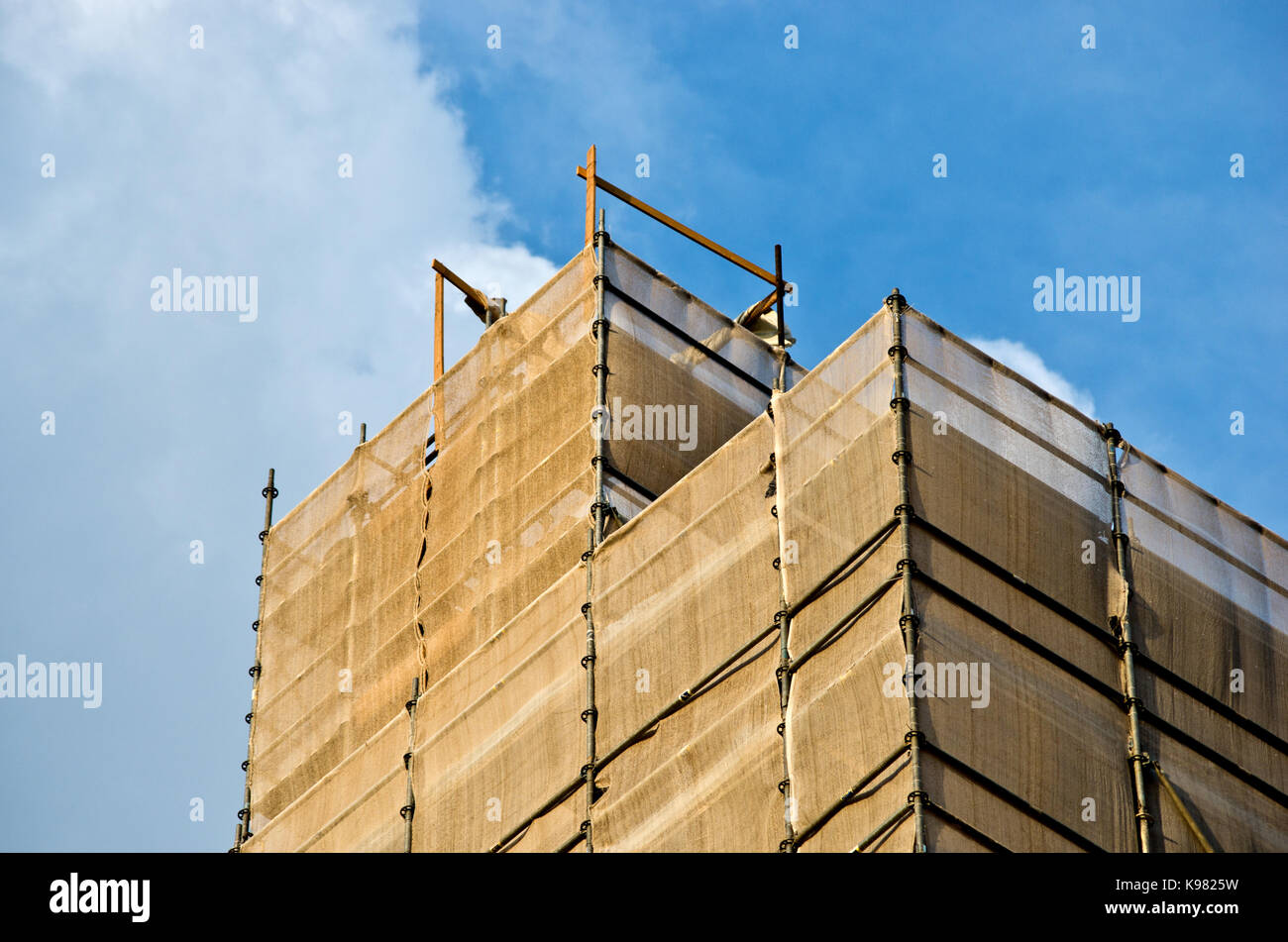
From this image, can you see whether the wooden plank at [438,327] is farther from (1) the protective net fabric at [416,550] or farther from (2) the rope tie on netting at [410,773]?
(2) the rope tie on netting at [410,773]

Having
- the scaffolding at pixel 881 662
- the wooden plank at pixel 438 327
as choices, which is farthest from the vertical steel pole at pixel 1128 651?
the wooden plank at pixel 438 327

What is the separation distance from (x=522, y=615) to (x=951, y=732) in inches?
292

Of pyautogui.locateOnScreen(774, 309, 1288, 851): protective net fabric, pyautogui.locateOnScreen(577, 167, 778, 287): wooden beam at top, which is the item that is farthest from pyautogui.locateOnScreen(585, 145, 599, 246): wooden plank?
pyautogui.locateOnScreen(774, 309, 1288, 851): protective net fabric

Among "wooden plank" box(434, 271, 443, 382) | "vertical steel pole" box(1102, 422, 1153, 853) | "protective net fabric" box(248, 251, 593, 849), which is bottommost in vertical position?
"vertical steel pole" box(1102, 422, 1153, 853)

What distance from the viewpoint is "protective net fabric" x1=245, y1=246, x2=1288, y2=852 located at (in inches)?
843

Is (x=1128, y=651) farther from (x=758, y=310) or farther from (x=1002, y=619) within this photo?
(x=758, y=310)

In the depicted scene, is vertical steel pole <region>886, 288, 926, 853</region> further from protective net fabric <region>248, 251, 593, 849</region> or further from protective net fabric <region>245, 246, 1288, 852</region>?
protective net fabric <region>248, 251, 593, 849</region>

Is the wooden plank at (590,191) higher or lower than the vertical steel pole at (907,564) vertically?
higher

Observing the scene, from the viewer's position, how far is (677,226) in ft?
123

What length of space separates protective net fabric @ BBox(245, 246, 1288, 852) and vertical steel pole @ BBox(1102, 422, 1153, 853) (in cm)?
8

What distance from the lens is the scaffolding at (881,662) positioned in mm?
21391

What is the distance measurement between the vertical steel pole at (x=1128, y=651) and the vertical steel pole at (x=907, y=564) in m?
2.36

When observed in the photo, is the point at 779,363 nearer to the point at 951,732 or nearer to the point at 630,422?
the point at 630,422

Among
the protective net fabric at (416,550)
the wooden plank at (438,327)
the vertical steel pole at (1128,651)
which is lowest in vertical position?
the vertical steel pole at (1128,651)
